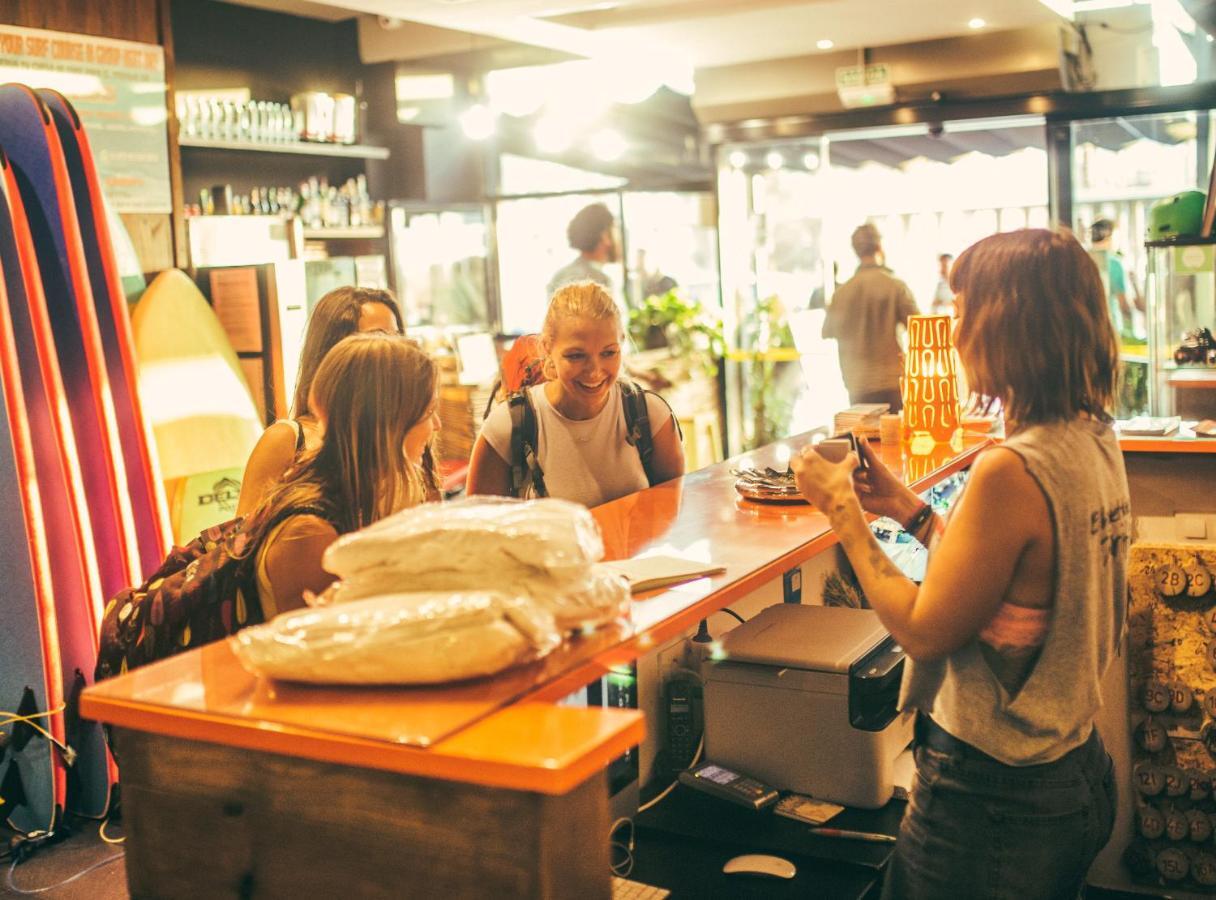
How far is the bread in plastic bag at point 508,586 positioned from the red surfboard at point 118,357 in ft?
10.7

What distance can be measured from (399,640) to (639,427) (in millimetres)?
1871

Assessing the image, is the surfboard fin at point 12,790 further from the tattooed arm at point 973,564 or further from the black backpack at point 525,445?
the tattooed arm at point 973,564

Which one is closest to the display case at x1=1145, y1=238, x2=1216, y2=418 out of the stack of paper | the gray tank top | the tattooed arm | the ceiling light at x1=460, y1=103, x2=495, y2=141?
the stack of paper

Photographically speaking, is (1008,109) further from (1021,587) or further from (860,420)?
(1021,587)

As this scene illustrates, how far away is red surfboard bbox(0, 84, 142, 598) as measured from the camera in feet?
14.5

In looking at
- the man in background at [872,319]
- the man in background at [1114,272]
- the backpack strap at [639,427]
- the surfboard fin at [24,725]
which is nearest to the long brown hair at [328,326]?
the backpack strap at [639,427]

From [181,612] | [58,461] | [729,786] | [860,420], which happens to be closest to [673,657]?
[729,786]

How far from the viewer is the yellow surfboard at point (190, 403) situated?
18.2ft

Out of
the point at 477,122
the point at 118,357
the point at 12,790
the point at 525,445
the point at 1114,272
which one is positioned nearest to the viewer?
the point at 525,445

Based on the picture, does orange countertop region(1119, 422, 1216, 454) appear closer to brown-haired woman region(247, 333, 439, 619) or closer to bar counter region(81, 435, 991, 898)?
brown-haired woman region(247, 333, 439, 619)

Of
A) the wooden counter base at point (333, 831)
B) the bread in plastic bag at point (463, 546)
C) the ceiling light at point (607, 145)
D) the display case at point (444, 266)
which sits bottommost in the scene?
the wooden counter base at point (333, 831)

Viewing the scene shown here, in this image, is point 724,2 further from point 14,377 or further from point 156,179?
point 14,377

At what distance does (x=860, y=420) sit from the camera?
3.91 m

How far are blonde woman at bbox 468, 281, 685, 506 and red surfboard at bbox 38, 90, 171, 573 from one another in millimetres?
1942
